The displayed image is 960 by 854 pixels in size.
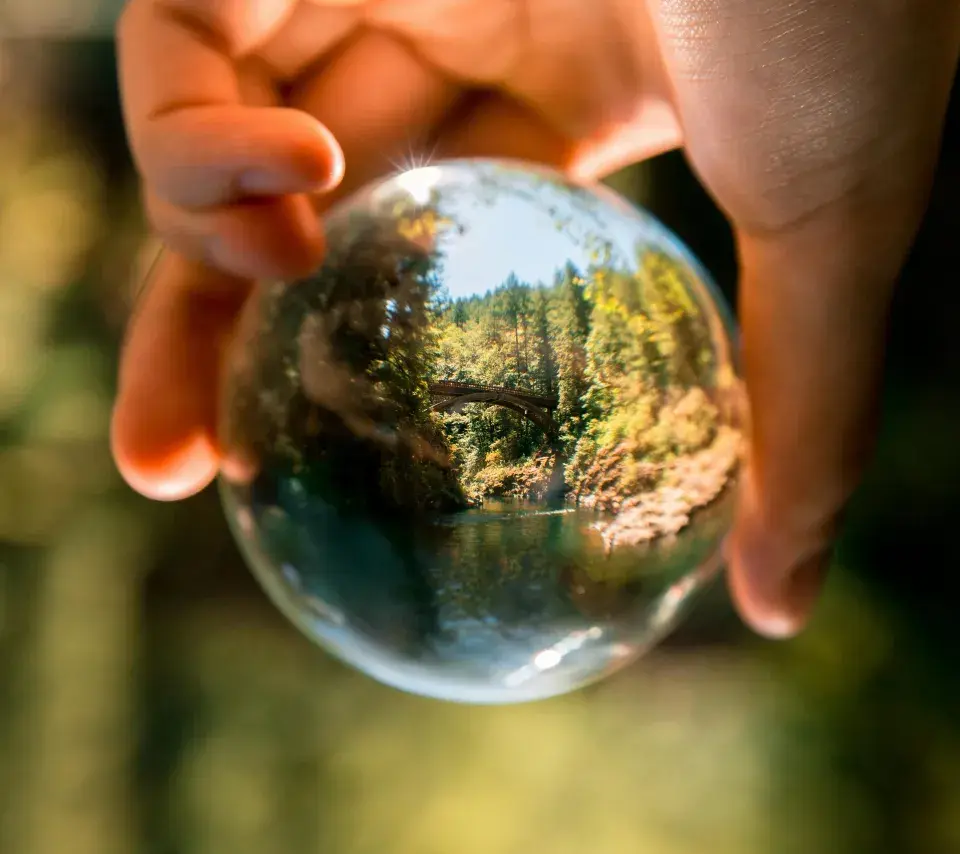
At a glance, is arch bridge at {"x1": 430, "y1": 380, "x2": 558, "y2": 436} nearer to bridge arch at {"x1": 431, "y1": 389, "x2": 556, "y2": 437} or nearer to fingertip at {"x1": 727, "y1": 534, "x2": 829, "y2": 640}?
bridge arch at {"x1": 431, "y1": 389, "x2": 556, "y2": 437}

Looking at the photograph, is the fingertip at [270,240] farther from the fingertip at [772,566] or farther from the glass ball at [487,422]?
the fingertip at [772,566]

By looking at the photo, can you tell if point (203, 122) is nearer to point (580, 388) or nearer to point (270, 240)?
point (270, 240)

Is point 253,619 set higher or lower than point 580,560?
lower

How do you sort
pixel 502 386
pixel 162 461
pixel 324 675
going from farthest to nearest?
pixel 324 675, pixel 162 461, pixel 502 386

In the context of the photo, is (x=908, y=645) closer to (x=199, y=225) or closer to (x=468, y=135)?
(x=468, y=135)

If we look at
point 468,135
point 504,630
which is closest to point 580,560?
point 504,630

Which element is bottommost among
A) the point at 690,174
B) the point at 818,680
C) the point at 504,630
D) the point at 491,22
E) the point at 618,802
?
the point at 618,802

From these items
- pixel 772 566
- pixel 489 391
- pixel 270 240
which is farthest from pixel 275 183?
pixel 772 566
